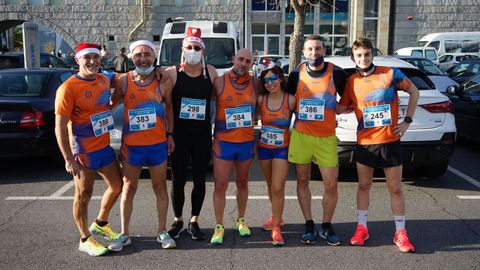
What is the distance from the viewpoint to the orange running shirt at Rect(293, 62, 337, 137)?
3938mm

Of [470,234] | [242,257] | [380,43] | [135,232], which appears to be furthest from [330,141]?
[380,43]

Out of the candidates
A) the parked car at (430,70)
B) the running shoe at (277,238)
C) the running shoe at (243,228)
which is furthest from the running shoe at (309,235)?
the parked car at (430,70)

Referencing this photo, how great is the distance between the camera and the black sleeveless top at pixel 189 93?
3938 millimetres

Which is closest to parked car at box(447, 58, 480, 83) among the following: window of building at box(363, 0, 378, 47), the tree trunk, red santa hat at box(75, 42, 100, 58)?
the tree trunk

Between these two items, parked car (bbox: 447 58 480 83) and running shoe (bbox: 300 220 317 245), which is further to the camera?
parked car (bbox: 447 58 480 83)

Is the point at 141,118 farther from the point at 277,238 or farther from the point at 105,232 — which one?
the point at 277,238

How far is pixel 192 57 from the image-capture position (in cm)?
389

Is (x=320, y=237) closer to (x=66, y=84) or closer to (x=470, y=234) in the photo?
(x=470, y=234)

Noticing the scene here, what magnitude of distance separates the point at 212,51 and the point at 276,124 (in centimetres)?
735

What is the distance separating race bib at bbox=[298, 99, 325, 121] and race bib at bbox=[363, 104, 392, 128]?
393mm

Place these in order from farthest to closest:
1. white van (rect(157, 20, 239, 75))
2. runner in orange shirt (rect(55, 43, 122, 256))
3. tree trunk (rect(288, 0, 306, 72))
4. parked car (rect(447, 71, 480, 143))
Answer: tree trunk (rect(288, 0, 306, 72)), white van (rect(157, 20, 239, 75)), parked car (rect(447, 71, 480, 143)), runner in orange shirt (rect(55, 43, 122, 256))

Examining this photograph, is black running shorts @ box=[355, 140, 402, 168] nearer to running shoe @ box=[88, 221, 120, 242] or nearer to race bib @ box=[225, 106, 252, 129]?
race bib @ box=[225, 106, 252, 129]

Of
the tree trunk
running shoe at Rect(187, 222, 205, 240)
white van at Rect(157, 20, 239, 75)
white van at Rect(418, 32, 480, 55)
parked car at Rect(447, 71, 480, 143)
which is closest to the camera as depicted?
running shoe at Rect(187, 222, 205, 240)

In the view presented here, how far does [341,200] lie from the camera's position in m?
5.30
